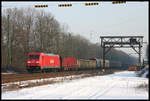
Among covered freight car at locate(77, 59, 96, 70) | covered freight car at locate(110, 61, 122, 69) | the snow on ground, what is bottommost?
covered freight car at locate(110, 61, 122, 69)

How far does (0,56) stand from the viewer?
44.9 metres

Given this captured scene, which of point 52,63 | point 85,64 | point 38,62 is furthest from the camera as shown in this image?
point 85,64

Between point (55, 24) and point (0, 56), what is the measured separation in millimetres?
22086

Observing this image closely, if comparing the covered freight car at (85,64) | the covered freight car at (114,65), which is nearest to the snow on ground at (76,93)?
the covered freight car at (85,64)

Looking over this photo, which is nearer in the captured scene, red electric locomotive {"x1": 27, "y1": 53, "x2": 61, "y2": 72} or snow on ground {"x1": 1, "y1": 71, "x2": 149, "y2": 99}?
snow on ground {"x1": 1, "y1": 71, "x2": 149, "y2": 99}

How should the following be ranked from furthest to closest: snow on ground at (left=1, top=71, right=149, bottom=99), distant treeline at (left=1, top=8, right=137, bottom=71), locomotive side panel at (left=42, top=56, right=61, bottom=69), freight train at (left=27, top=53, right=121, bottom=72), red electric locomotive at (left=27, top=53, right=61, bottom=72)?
distant treeline at (left=1, top=8, right=137, bottom=71) → locomotive side panel at (left=42, top=56, right=61, bottom=69) → freight train at (left=27, top=53, right=121, bottom=72) → red electric locomotive at (left=27, top=53, right=61, bottom=72) → snow on ground at (left=1, top=71, right=149, bottom=99)

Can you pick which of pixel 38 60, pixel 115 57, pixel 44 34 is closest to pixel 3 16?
pixel 44 34

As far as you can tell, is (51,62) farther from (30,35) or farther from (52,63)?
(30,35)

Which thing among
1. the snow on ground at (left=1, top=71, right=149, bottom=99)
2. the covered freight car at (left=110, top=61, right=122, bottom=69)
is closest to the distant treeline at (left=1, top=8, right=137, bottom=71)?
the covered freight car at (left=110, top=61, right=122, bottom=69)

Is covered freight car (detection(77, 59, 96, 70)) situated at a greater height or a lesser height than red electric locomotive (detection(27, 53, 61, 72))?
lesser

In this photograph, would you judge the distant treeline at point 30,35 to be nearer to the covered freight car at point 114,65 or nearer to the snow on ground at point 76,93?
the covered freight car at point 114,65

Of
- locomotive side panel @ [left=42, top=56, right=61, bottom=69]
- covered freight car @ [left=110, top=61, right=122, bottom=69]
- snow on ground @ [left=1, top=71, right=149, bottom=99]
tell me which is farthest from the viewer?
covered freight car @ [left=110, top=61, right=122, bottom=69]

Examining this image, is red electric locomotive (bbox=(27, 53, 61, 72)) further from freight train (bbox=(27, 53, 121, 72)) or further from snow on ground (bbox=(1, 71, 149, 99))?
snow on ground (bbox=(1, 71, 149, 99))

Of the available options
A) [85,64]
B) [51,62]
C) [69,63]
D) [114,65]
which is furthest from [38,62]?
[114,65]
